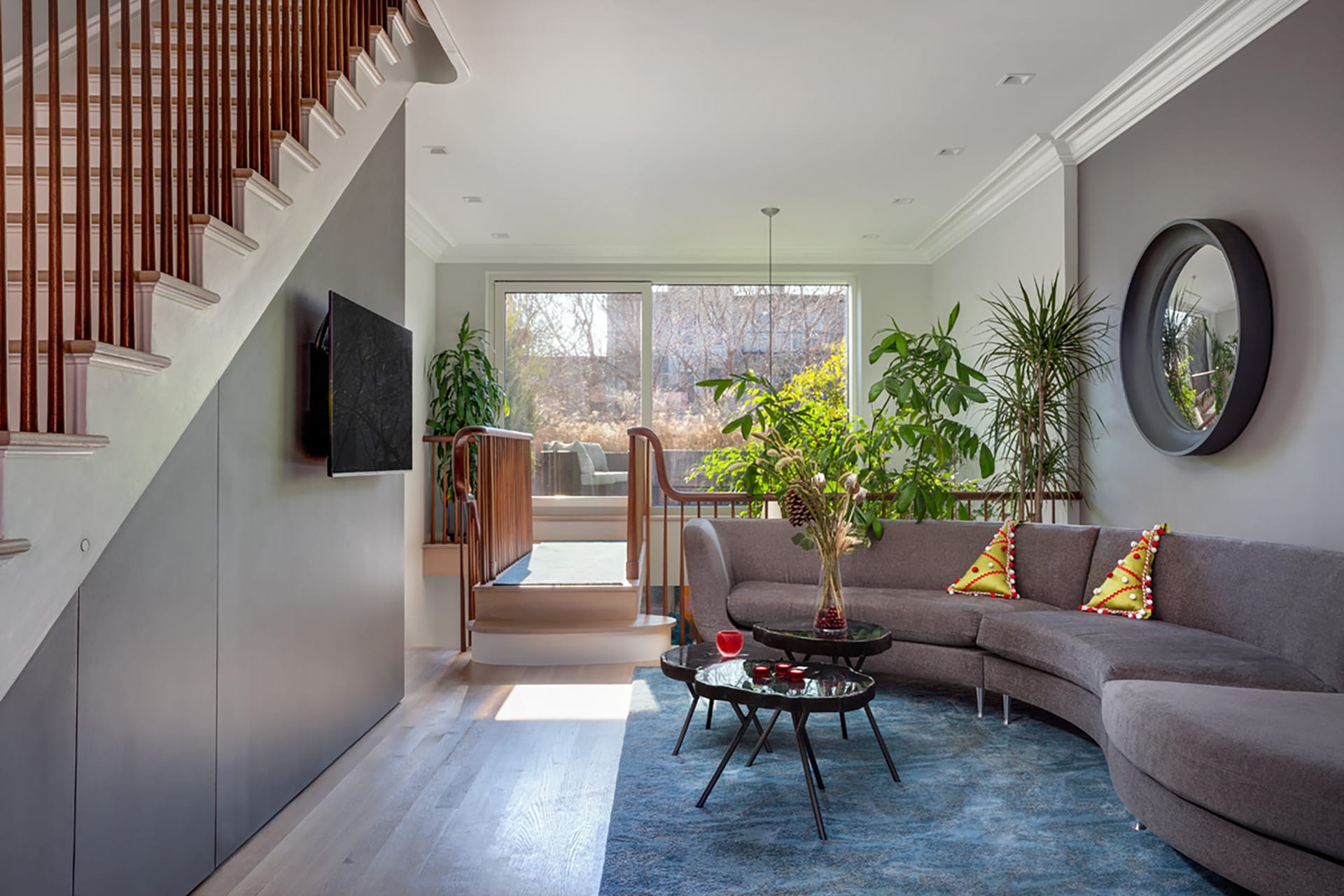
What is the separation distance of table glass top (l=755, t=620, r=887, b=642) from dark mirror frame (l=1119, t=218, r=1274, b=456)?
1.55 meters

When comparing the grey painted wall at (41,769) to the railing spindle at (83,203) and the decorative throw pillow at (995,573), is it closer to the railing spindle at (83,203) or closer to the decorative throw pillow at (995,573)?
the railing spindle at (83,203)

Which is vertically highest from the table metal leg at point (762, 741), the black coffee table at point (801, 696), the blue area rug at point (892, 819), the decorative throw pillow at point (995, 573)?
the decorative throw pillow at point (995, 573)

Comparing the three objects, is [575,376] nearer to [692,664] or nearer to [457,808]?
[692,664]

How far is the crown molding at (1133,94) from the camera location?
3.46 meters

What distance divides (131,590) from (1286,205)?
3898 millimetres

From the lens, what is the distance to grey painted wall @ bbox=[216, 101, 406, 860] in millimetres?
2486

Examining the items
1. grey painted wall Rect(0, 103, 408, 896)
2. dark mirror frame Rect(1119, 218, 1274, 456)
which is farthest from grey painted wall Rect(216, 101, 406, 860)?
dark mirror frame Rect(1119, 218, 1274, 456)

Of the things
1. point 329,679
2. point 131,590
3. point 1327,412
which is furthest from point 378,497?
point 1327,412

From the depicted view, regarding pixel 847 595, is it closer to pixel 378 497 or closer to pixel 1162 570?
pixel 1162 570

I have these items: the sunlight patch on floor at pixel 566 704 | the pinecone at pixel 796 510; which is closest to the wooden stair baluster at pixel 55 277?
the sunlight patch on floor at pixel 566 704

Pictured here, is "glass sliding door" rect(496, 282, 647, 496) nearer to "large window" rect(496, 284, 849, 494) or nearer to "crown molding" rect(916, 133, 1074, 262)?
"large window" rect(496, 284, 849, 494)

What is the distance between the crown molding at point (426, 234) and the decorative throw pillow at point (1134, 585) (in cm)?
463

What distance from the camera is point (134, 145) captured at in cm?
267

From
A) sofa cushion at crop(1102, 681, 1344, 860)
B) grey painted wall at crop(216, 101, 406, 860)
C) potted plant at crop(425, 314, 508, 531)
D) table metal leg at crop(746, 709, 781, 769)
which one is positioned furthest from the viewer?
potted plant at crop(425, 314, 508, 531)
